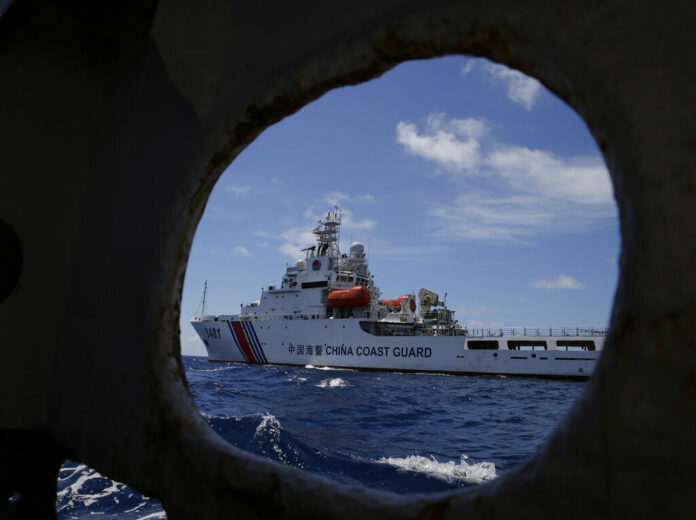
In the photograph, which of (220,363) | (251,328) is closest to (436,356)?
(251,328)

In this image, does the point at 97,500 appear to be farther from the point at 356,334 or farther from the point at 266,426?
the point at 356,334

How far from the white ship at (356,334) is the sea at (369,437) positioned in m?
6.80

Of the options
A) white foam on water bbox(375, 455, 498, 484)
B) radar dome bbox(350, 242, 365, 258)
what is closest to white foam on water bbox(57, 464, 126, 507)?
white foam on water bbox(375, 455, 498, 484)

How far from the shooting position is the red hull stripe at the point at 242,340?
855 inches

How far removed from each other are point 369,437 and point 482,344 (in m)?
14.0

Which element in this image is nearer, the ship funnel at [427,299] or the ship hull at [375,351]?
the ship hull at [375,351]

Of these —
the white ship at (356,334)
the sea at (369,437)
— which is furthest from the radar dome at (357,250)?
→ the sea at (369,437)

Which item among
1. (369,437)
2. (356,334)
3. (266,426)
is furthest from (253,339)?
(369,437)

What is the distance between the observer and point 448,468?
4.14m

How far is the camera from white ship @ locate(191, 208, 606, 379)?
1766 centimetres

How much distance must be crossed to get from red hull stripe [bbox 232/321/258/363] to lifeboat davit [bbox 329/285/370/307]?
498 cm

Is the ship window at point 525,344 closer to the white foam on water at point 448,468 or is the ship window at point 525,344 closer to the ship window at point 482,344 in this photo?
the ship window at point 482,344

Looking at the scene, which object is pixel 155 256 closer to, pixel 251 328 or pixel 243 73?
pixel 243 73

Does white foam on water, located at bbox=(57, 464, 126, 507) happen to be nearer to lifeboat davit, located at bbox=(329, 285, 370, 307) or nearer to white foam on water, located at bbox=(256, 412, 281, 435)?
white foam on water, located at bbox=(256, 412, 281, 435)
